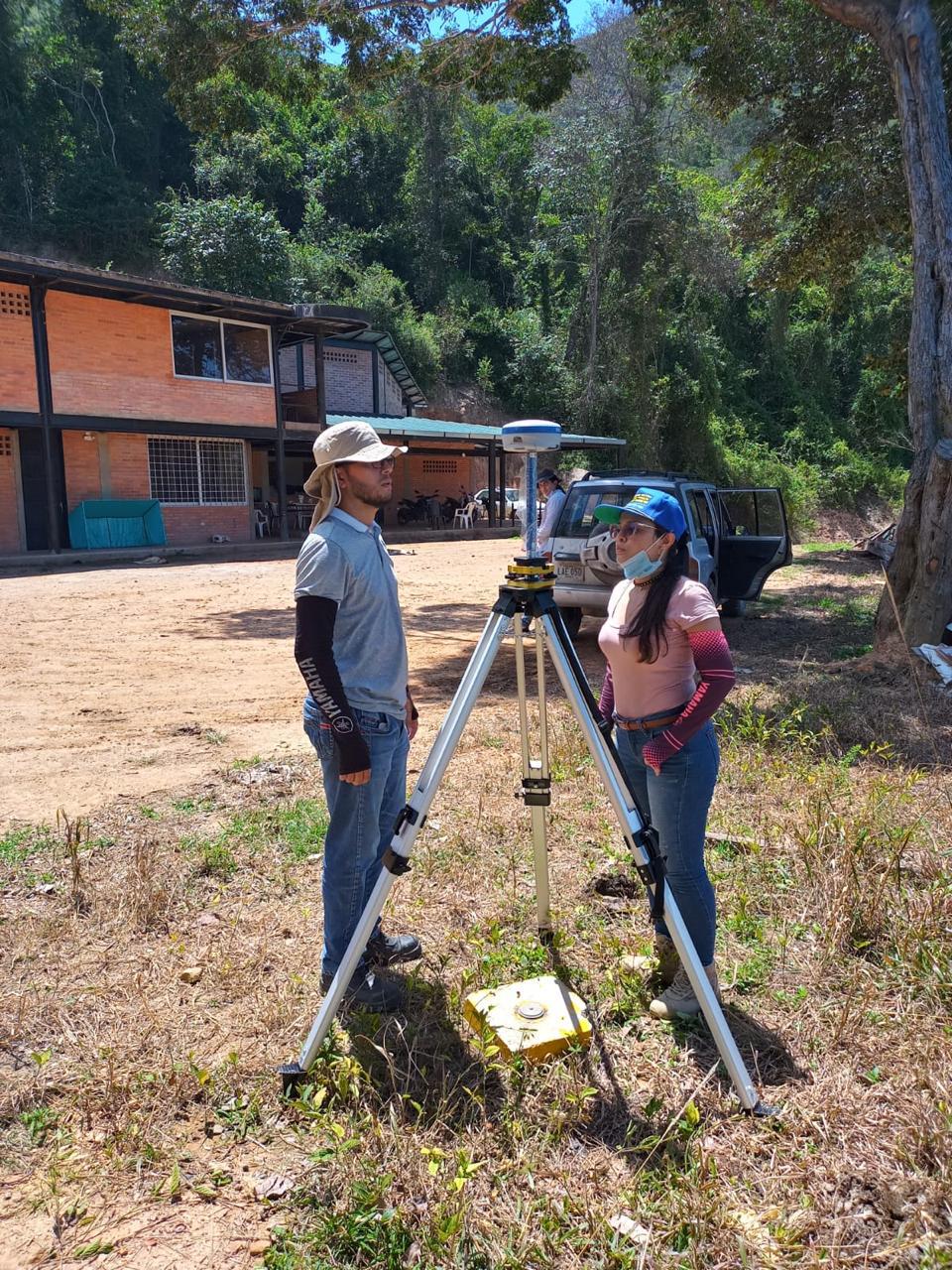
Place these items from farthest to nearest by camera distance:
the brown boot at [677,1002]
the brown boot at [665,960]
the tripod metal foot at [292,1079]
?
the brown boot at [665,960] < the brown boot at [677,1002] < the tripod metal foot at [292,1079]

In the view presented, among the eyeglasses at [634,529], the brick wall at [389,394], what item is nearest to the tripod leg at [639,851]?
the eyeglasses at [634,529]

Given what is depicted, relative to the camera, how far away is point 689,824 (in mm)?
2703

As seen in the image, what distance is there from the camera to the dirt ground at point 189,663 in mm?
5691

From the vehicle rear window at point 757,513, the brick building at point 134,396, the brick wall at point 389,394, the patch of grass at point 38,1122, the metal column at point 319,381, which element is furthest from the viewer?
the brick wall at point 389,394

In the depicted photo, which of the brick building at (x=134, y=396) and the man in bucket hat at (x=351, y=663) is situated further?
the brick building at (x=134, y=396)

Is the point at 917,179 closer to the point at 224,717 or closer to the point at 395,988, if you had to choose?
the point at 224,717

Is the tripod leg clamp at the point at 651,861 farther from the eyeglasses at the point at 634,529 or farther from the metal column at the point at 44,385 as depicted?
the metal column at the point at 44,385

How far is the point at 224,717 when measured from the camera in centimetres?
682

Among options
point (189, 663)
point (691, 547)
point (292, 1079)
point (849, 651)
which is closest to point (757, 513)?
point (849, 651)

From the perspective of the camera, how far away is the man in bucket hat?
2615 millimetres

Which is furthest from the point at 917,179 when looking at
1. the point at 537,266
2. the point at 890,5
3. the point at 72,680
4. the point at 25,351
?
the point at 537,266

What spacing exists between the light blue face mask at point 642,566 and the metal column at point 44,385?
1726cm

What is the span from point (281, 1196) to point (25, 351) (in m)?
18.8

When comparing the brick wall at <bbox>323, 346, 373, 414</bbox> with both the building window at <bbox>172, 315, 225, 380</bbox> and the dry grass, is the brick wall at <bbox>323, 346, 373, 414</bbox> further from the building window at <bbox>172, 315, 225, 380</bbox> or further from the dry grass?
the dry grass
